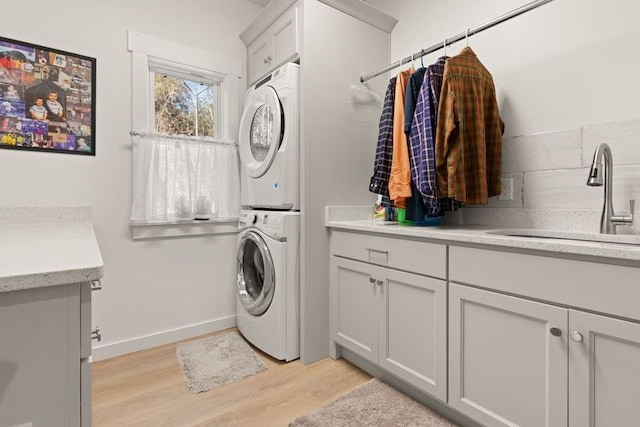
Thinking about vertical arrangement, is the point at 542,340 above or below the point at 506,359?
above

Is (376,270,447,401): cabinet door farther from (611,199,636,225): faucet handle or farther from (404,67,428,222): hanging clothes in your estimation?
(611,199,636,225): faucet handle

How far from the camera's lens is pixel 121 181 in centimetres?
207

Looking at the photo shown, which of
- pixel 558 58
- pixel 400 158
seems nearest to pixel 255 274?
pixel 400 158

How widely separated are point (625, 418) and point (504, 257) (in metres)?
0.54

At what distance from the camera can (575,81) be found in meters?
1.50

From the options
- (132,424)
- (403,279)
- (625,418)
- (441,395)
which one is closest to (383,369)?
(441,395)

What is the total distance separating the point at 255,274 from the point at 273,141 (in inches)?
38.7

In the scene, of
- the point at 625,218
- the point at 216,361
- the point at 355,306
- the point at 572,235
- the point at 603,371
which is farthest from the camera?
the point at 216,361

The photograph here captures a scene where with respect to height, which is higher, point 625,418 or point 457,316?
point 457,316

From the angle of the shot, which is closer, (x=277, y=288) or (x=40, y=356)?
(x=40, y=356)

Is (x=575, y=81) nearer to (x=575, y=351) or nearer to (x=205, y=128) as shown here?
(x=575, y=351)

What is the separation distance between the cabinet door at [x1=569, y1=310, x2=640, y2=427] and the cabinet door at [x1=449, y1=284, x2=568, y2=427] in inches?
1.2

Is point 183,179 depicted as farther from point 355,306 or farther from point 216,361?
point 355,306

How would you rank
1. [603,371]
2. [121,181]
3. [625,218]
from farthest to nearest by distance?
[121,181]
[625,218]
[603,371]
